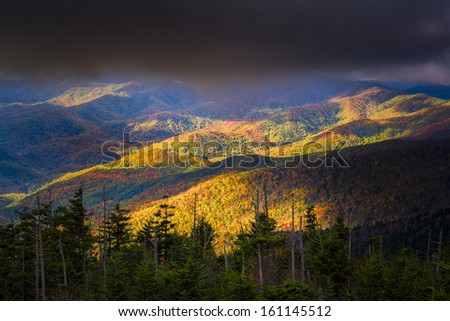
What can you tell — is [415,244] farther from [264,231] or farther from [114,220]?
[264,231]

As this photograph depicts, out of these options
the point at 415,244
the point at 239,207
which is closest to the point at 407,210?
the point at 415,244

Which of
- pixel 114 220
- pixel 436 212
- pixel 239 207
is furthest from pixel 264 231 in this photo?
pixel 239 207

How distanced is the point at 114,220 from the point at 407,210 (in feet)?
344

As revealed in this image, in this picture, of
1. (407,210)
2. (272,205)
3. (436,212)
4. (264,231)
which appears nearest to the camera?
(264,231)

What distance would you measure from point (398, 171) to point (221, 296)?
154 metres

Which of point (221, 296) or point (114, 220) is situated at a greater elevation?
point (114, 220)

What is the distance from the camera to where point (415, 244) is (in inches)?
3231

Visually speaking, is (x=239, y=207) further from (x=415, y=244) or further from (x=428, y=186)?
(x=415, y=244)

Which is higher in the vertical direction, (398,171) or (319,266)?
(398,171)

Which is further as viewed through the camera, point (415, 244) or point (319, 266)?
point (415, 244)

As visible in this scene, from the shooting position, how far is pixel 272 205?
149375 millimetres
